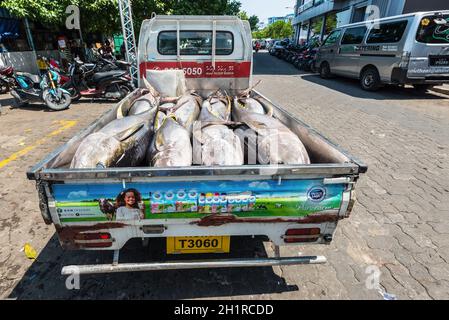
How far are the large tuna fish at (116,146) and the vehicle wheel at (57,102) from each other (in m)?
6.35

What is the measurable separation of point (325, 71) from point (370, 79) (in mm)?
3433

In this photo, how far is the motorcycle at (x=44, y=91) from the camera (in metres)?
7.28

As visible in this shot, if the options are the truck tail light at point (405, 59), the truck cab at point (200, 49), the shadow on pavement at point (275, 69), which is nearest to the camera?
the truck cab at point (200, 49)

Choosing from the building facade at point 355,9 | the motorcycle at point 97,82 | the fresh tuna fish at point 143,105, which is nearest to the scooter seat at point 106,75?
the motorcycle at point 97,82

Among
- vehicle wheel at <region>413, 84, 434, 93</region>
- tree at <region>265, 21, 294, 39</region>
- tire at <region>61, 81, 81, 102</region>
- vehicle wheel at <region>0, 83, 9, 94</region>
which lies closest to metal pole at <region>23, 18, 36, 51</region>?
vehicle wheel at <region>0, 83, 9, 94</region>

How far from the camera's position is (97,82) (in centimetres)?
790

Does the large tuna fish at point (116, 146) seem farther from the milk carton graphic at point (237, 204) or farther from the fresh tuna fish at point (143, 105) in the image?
the milk carton graphic at point (237, 204)

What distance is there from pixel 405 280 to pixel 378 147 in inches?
127

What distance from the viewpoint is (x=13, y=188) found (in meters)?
3.45

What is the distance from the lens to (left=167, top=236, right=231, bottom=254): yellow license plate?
75.9 inches

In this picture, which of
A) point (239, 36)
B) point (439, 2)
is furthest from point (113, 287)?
point (439, 2)

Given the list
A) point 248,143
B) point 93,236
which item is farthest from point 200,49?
point 93,236
